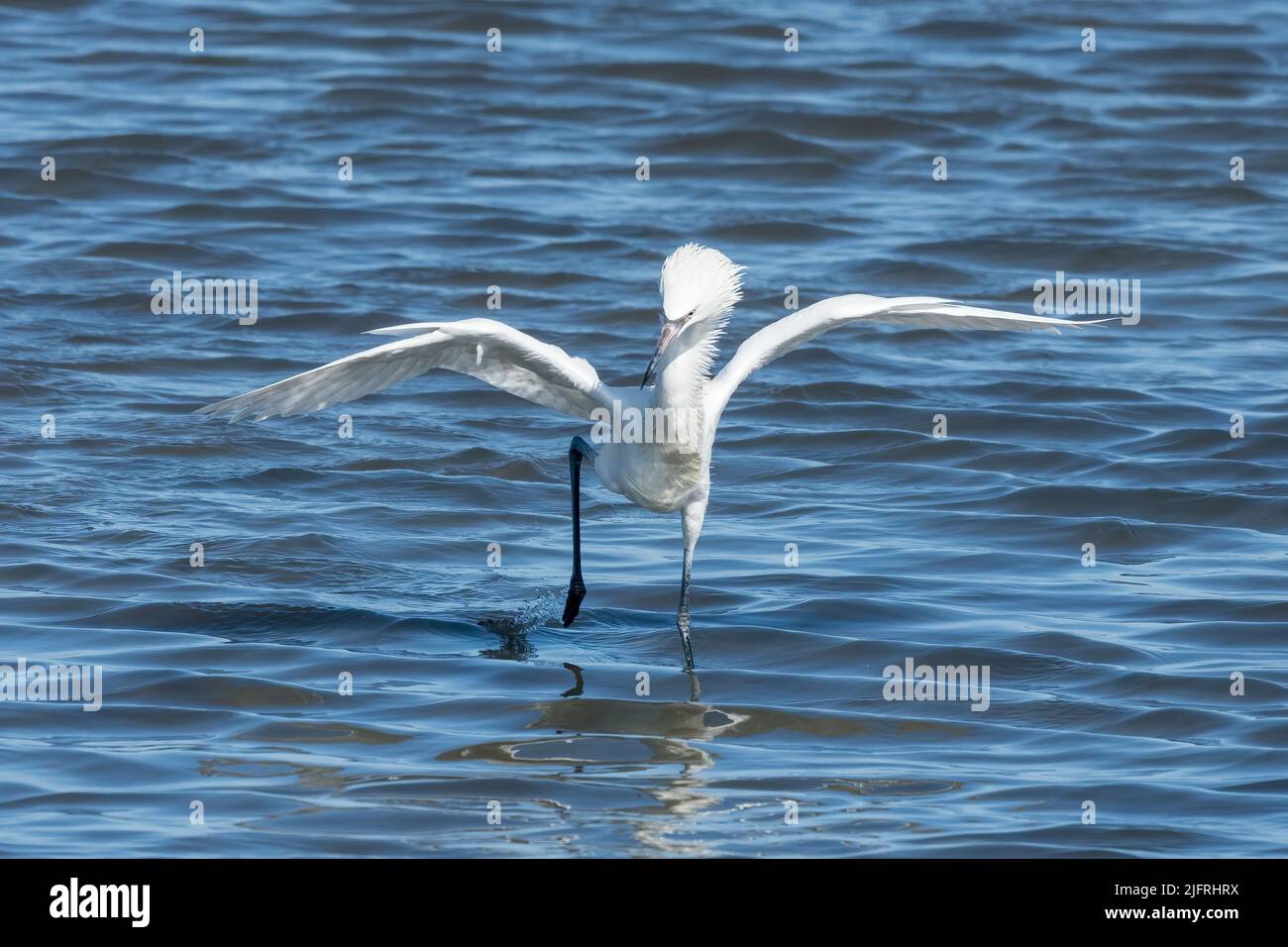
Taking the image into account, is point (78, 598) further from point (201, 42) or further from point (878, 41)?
point (878, 41)

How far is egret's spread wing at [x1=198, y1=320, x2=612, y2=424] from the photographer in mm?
8297

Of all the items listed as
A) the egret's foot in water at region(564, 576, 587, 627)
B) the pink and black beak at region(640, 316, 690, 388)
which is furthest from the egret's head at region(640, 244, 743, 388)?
the egret's foot in water at region(564, 576, 587, 627)

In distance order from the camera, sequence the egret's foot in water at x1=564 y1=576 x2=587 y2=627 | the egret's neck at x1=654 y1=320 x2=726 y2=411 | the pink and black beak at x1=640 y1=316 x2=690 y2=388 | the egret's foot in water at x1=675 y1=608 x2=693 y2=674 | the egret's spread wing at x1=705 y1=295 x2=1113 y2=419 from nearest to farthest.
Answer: the pink and black beak at x1=640 y1=316 x2=690 y2=388, the egret's neck at x1=654 y1=320 x2=726 y2=411, the egret's spread wing at x1=705 y1=295 x2=1113 y2=419, the egret's foot in water at x1=675 y1=608 x2=693 y2=674, the egret's foot in water at x1=564 y1=576 x2=587 y2=627

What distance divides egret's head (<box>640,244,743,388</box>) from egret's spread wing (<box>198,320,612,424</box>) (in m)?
0.67

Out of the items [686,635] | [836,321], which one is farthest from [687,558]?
[836,321]

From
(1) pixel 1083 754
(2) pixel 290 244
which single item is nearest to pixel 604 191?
(2) pixel 290 244

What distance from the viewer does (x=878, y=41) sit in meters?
23.6

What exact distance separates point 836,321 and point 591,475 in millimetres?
3821

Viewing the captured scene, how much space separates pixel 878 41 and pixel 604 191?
6293 millimetres

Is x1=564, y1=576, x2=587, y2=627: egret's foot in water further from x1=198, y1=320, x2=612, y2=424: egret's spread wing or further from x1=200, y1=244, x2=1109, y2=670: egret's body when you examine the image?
x1=198, y1=320, x2=612, y2=424: egret's spread wing

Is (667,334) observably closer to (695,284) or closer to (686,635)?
(695,284)

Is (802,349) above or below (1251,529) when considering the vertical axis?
above

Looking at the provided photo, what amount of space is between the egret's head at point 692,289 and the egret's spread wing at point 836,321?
0.54 meters

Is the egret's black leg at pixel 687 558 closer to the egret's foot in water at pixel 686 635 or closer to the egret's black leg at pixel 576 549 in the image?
the egret's foot in water at pixel 686 635
